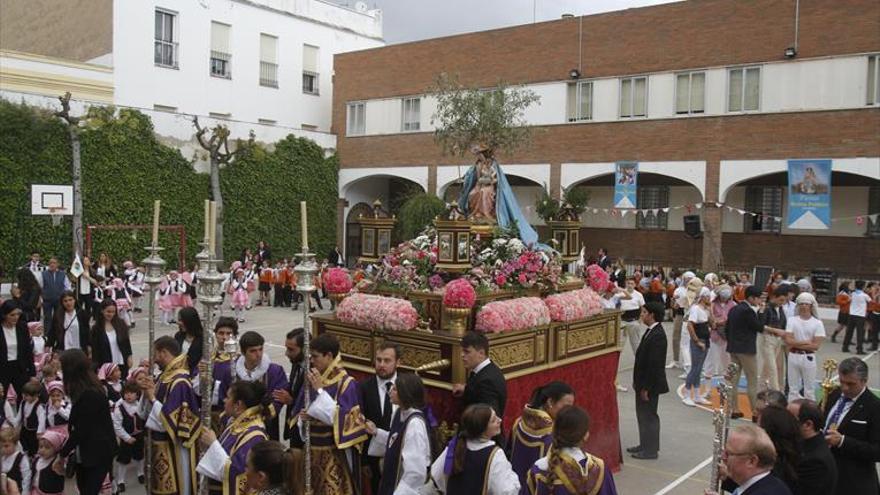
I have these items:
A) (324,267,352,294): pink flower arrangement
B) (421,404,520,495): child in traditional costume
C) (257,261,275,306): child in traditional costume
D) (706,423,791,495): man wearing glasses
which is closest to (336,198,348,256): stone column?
(257,261,275,306): child in traditional costume

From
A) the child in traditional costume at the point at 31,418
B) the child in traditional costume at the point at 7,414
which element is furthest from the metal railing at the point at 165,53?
the child in traditional costume at the point at 31,418

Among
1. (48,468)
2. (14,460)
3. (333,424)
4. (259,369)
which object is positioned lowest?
(48,468)

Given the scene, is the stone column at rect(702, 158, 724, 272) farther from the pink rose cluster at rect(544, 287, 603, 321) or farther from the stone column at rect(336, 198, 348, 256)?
the pink rose cluster at rect(544, 287, 603, 321)

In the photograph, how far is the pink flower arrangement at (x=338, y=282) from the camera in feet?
27.0

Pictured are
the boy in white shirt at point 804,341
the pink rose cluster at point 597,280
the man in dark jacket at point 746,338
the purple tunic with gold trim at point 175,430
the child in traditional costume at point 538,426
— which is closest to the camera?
the child in traditional costume at point 538,426

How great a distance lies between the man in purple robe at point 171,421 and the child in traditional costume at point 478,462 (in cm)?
241

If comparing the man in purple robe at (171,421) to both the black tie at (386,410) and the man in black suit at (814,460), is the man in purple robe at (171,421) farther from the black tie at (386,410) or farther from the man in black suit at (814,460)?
the man in black suit at (814,460)

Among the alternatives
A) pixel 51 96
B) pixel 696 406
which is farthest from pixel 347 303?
pixel 51 96

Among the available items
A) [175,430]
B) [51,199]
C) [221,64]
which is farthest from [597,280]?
[221,64]

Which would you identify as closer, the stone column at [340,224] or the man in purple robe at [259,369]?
the man in purple robe at [259,369]

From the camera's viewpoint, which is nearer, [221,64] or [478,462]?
[478,462]

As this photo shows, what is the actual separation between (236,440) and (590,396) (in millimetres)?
4585

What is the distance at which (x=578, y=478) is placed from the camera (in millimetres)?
4621

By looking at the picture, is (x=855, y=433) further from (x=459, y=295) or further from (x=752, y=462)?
(x=459, y=295)
